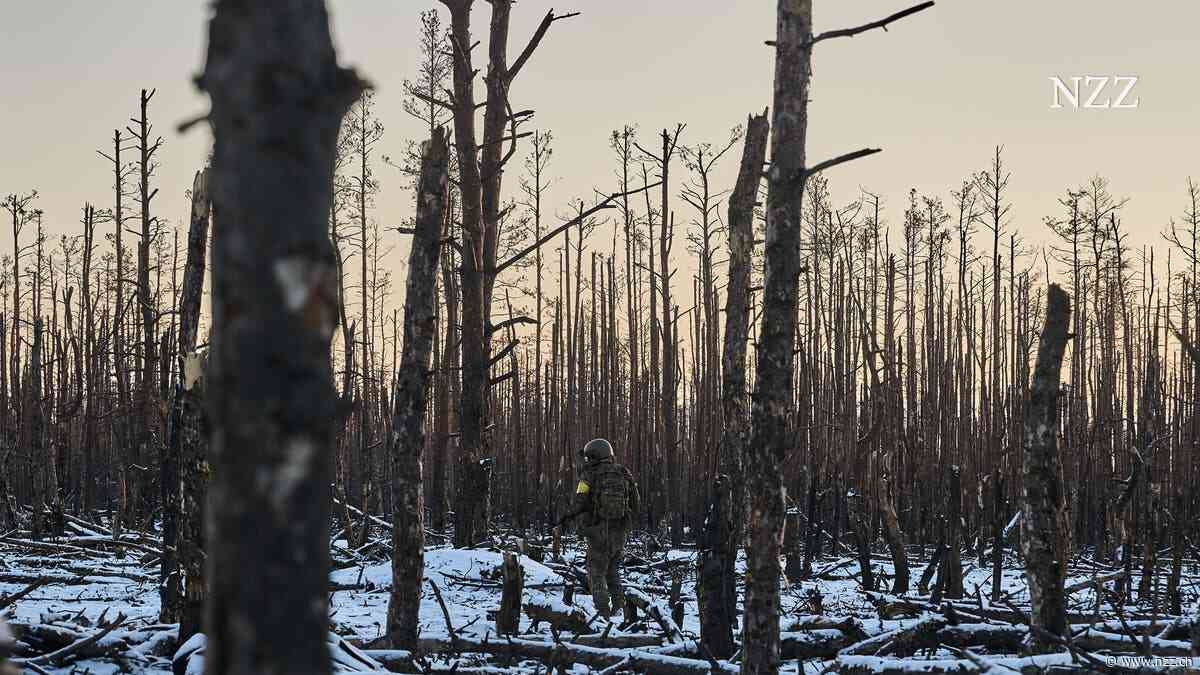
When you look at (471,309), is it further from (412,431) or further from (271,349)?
(271,349)

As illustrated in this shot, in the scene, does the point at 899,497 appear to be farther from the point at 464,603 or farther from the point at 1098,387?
the point at 464,603

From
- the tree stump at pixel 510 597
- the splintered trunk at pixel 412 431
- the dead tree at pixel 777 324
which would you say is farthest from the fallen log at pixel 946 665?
the splintered trunk at pixel 412 431

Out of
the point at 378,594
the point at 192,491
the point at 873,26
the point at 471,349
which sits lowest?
the point at 378,594

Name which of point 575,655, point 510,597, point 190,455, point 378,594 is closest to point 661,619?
point 575,655

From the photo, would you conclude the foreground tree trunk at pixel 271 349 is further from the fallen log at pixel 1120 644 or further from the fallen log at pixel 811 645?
the fallen log at pixel 1120 644

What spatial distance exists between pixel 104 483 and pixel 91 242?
615 centimetres

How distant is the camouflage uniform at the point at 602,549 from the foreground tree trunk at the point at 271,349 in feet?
25.0

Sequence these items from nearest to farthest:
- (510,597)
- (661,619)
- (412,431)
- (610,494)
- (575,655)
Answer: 1. (575,655)
2. (412,431)
3. (661,619)
4. (510,597)
5. (610,494)

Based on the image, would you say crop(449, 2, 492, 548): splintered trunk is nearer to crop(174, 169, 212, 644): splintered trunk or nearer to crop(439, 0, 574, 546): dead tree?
crop(439, 0, 574, 546): dead tree

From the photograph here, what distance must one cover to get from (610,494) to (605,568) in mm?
646

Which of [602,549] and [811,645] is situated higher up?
[602,549]

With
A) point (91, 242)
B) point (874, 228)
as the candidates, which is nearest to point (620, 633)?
point (91, 242)

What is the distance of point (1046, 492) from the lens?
6.35 metres

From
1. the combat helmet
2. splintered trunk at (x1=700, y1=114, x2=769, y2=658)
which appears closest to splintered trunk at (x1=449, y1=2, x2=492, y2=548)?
the combat helmet
